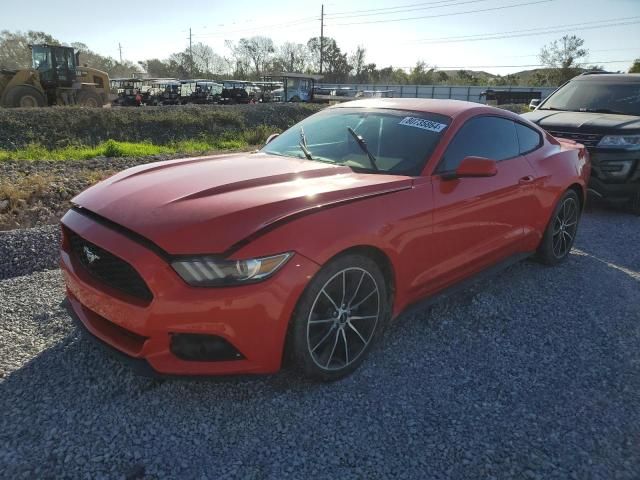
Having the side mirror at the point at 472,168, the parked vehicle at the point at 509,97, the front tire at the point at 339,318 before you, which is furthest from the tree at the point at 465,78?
the front tire at the point at 339,318

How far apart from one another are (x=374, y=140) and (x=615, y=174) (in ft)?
15.6

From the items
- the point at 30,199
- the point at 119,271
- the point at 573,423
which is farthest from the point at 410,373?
the point at 30,199

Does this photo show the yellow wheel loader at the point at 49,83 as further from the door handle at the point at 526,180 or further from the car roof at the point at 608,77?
the door handle at the point at 526,180

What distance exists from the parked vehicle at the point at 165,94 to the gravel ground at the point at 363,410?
27471 millimetres

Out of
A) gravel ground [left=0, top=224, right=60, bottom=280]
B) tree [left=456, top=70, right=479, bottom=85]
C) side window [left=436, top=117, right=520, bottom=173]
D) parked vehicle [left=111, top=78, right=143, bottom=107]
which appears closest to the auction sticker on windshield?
side window [left=436, top=117, right=520, bottom=173]

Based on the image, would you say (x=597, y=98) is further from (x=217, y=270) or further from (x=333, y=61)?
(x=333, y=61)

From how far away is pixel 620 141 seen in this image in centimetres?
668

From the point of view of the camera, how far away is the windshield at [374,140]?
136 inches

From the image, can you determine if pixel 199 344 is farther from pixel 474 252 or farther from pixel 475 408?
pixel 474 252

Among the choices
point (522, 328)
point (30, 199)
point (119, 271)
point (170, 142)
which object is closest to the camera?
point (119, 271)

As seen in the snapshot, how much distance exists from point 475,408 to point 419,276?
89 cm

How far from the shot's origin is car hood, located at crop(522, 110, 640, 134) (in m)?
6.71

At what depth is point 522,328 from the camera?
3666mm

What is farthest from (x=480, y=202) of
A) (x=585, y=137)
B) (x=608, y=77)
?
(x=608, y=77)
